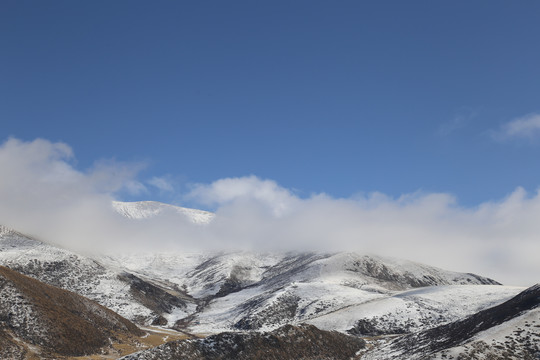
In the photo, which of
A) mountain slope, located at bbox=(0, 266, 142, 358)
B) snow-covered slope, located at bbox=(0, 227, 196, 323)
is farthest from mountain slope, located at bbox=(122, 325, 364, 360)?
snow-covered slope, located at bbox=(0, 227, 196, 323)

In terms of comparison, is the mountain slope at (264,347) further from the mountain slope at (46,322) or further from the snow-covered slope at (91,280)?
the snow-covered slope at (91,280)

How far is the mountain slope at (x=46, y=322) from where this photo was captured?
146 feet

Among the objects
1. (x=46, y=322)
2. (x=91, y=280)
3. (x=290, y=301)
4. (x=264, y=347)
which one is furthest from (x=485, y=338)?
(x=91, y=280)

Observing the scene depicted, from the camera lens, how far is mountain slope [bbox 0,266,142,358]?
146 ft

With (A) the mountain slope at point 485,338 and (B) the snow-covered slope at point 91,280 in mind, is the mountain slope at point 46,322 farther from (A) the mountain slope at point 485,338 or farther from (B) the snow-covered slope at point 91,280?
(B) the snow-covered slope at point 91,280

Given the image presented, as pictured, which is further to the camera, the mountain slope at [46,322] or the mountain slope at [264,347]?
the mountain slope at [46,322]

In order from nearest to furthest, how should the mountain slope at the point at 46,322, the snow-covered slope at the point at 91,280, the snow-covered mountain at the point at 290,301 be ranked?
the mountain slope at the point at 46,322, the snow-covered mountain at the point at 290,301, the snow-covered slope at the point at 91,280

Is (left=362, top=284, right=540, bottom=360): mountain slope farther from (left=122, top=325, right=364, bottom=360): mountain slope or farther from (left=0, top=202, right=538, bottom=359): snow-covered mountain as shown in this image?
(left=122, top=325, right=364, bottom=360): mountain slope

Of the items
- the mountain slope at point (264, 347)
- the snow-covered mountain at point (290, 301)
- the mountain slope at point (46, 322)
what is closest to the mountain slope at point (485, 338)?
the snow-covered mountain at point (290, 301)

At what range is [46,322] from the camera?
4862 cm

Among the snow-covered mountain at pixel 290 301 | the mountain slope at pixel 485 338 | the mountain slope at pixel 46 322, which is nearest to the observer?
the mountain slope at pixel 485 338

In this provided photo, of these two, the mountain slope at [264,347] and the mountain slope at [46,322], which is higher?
the mountain slope at [46,322]

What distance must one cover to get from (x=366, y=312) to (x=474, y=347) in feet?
175

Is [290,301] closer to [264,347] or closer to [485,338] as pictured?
[264,347]
